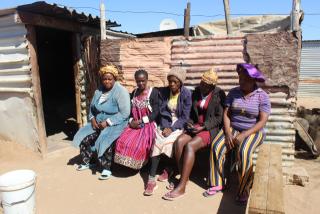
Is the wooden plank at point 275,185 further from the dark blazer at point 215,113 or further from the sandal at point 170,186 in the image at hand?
the sandal at point 170,186

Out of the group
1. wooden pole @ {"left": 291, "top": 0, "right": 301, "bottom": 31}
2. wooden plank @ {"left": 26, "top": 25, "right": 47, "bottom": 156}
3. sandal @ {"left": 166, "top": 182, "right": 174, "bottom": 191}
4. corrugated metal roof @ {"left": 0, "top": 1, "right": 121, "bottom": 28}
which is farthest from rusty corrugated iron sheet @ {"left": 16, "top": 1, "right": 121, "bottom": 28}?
wooden pole @ {"left": 291, "top": 0, "right": 301, "bottom": 31}

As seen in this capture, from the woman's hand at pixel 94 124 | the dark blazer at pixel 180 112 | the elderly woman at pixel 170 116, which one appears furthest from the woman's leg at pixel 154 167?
the woman's hand at pixel 94 124

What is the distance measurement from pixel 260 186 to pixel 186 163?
1230 mm

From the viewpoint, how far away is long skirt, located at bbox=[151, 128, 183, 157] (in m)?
→ 4.20

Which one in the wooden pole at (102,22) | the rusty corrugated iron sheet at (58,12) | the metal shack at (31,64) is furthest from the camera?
the wooden pole at (102,22)

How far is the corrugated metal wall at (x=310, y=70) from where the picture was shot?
15320 millimetres

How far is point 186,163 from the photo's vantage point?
396 centimetres

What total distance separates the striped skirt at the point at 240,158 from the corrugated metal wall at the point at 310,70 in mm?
12779

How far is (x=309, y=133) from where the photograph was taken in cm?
640

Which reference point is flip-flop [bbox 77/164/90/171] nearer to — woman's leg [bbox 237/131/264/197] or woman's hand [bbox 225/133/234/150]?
woman's hand [bbox 225/133/234/150]

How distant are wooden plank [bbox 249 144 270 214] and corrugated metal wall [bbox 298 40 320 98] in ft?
42.9

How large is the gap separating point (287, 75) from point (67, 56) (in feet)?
23.6

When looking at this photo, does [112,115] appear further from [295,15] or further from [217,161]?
[295,15]

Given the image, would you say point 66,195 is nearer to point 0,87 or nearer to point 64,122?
point 0,87
